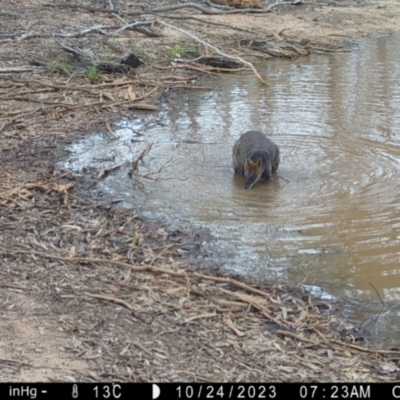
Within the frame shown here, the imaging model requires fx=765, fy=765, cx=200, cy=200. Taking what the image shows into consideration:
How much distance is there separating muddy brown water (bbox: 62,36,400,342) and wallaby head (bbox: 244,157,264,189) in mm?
81

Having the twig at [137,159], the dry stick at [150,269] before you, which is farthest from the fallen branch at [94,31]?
the dry stick at [150,269]

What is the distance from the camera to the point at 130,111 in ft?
34.7

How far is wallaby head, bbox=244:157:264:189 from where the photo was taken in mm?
7625

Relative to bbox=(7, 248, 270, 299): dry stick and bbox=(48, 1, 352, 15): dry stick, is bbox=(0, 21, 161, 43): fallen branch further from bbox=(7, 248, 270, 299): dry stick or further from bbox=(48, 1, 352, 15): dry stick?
bbox=(7, 248, 270, 299): dry stick

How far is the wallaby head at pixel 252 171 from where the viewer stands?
25.0 ft

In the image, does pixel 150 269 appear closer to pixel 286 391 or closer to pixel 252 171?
pixel 286 391

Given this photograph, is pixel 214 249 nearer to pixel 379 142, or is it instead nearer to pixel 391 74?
pixel 379 142

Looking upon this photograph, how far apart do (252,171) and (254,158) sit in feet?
0.43

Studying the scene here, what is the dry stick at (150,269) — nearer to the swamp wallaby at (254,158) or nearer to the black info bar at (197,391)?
the black info bar at (197,391)

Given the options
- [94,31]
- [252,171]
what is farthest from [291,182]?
[94,31]

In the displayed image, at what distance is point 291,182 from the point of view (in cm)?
782

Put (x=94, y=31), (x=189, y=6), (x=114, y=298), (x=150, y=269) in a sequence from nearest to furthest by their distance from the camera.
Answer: (x=114, y=298) < (x=150, y=269) < (x=94, y=31) < (x=189, y=6)

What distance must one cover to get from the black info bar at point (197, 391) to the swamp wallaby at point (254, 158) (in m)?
3.51

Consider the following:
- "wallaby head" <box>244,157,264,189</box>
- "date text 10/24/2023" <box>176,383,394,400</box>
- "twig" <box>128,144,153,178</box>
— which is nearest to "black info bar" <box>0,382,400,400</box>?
"date text 10/24/2023" <box>176,383,394,400</box>
